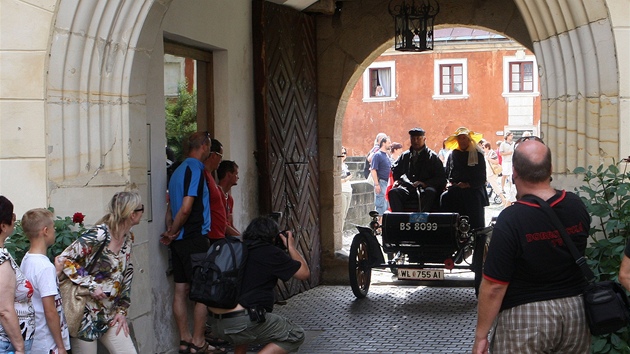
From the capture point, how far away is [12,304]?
4402 mm

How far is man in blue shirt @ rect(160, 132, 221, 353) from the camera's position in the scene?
7539 millimetres

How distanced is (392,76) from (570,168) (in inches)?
1122

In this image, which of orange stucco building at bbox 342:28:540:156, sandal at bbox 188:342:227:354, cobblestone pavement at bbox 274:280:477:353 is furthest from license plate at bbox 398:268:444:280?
orange stucco building at bbox 342:28:540:156

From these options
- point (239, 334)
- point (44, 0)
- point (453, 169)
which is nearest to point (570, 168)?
point (239, 334)

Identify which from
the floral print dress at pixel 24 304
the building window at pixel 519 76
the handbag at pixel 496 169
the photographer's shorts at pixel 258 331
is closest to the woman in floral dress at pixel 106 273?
the floral print dress at pixel 24 304

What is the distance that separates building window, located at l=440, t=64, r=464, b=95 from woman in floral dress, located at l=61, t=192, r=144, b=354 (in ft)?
94.8

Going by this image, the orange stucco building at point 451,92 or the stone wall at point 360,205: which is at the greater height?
the orange stucco building at point 451,92

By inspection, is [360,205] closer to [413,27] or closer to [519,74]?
[413,27]

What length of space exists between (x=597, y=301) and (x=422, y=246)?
6.40m

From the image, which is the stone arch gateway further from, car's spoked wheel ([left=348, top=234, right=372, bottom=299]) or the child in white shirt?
car's spoked wheel ([left=348, top=234, right=372, bottom=299])

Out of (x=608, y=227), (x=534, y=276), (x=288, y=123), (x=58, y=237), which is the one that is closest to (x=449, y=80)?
(x=288, y=123)

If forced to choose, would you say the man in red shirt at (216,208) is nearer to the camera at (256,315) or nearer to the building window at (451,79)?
the camera at (256,315)

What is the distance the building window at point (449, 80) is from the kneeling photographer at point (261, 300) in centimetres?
2794

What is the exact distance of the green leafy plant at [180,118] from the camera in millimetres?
8625
